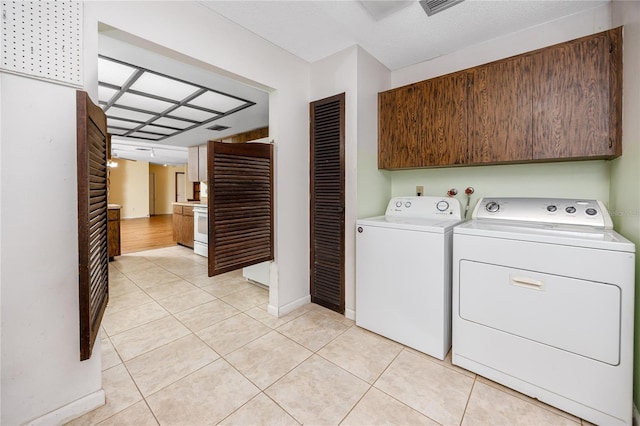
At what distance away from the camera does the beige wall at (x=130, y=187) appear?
1013 centimetres

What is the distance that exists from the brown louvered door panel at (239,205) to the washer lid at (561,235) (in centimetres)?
159

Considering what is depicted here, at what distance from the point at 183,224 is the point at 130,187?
22.6ft

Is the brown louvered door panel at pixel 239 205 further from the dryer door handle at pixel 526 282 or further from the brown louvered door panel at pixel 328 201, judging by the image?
the dryer door handle at pixel 526 282

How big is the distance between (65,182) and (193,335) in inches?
58.2

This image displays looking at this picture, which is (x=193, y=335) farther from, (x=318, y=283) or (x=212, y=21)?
(x=212, y=21)

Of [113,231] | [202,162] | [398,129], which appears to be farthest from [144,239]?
[398,129]

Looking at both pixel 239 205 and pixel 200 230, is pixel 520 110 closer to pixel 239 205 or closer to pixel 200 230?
pixel 239 205

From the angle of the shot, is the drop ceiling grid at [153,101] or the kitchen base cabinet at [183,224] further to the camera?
the kitchen base cabinet at [183,224]

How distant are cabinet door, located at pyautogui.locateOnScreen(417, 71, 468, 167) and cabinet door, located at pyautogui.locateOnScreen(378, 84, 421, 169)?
2.5 inches

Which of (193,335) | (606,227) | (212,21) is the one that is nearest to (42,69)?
(212,21)

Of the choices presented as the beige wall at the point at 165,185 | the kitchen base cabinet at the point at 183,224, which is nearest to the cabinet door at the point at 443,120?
the kitchen base cabinet at the point at 183,224

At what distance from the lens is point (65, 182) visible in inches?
50.9

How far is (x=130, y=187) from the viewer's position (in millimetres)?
10367

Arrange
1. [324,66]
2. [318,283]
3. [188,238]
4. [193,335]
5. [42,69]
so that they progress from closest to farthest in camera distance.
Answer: [42,69]
[193,335]
[324,66]
[318,283]
[188,238]
